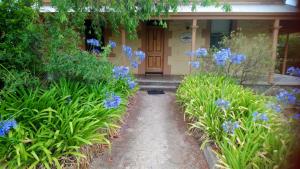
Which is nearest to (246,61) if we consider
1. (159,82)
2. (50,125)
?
(159,82)

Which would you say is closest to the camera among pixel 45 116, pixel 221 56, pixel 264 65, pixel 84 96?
pixel 45 116

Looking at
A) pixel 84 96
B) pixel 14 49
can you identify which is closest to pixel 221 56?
pixel 84 96

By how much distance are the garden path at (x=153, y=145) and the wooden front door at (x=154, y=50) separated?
4.97 metres

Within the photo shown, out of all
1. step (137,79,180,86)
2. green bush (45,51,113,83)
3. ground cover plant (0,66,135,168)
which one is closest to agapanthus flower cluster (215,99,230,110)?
ground cover plant (0,66,135,168)

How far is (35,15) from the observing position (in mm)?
5145

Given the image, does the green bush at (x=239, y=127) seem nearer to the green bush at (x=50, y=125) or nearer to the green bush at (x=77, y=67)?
the green bush at (x=50, y=125)

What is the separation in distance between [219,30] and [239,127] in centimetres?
790

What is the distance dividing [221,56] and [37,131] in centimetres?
477

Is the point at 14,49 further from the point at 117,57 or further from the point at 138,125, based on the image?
the point at 117,57

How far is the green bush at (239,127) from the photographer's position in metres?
2.87

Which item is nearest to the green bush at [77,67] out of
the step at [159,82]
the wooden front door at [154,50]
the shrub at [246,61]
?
the shrub at [246,61]

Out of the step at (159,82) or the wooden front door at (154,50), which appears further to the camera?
the wooden front door at (154,50)

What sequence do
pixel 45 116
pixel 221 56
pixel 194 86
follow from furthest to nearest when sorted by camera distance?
pixel 194 86
pixel 221 56
pixel 45 116

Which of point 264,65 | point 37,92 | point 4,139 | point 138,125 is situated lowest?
point 138,125
